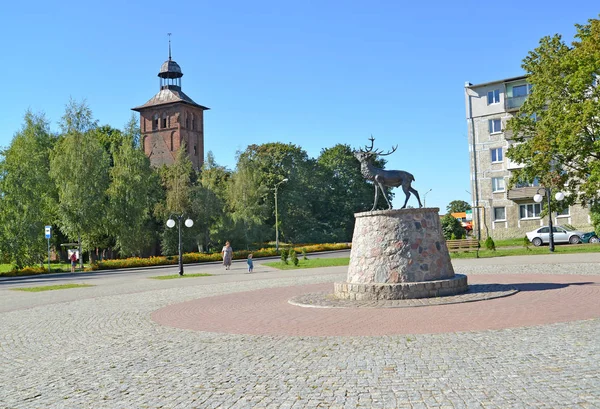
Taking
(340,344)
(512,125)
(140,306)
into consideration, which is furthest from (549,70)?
(340,344)

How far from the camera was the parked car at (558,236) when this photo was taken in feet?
133

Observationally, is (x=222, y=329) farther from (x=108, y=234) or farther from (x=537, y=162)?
(x=108, y=234)

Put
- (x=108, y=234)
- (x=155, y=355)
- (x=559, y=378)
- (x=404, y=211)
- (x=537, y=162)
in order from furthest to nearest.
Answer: (x=108, y=234) < (x=537, y=162) < (x=404, y=211) < (x=155, y=355) < (x=559, y=378)

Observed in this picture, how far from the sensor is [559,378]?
597 cm

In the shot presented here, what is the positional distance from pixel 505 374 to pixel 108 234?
43089 millimetres

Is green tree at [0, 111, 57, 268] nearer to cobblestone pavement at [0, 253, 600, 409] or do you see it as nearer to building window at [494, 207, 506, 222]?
cobblestone pavement at [0, 253, 600, 409]

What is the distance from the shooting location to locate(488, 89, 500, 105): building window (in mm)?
51312

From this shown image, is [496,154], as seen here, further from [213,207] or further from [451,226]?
[213,207]

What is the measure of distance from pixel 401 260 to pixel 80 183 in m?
34.3

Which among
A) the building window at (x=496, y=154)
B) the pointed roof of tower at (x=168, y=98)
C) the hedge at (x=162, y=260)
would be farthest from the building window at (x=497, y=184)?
the pointed roof of tower at (x=168, y=98)

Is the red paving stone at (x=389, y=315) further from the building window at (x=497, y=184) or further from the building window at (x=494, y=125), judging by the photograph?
the building window at (x=494, y=125)

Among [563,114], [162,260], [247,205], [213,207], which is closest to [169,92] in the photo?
[247,205]

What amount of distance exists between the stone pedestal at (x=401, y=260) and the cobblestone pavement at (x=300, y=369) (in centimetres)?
319

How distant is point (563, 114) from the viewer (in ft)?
98.6
